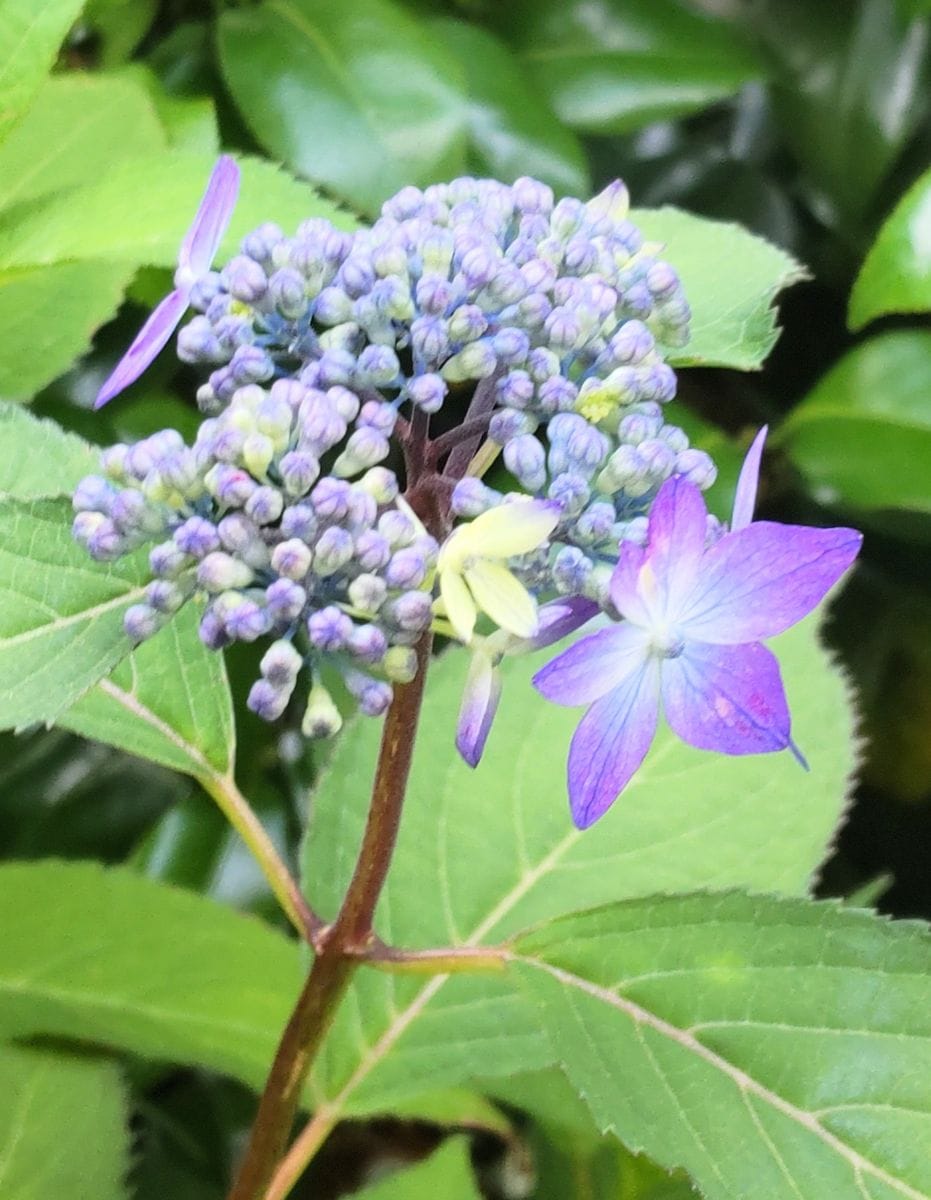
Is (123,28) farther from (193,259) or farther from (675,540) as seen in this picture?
(675,540)

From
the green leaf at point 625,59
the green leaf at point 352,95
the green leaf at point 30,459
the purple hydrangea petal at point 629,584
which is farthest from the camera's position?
the green leaf at point 625,59

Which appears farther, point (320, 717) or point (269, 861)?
point (269, 861)

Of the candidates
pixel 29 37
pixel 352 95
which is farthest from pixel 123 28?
pixel 29 37

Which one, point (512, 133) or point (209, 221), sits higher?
point (209, 221)

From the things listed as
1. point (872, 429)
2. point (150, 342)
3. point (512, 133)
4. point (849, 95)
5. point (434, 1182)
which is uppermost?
point (150, 342)

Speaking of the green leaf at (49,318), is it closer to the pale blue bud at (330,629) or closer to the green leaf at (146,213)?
the green leaf at (146,213)

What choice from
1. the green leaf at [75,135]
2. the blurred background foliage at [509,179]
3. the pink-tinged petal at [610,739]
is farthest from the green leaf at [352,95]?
the pink-tinged petal at [610,739]

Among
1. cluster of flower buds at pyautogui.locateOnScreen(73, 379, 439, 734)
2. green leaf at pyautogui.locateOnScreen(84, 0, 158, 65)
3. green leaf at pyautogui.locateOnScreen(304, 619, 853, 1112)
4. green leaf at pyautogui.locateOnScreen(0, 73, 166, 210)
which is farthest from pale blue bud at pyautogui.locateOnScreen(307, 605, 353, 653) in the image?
green leaf at pyautogui.locateOnScreen(84, 0, 158, 65)
